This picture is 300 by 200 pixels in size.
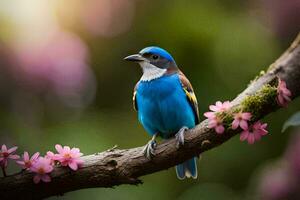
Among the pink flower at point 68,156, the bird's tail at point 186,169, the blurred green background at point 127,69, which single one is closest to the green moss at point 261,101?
the pink flower at point 68,156

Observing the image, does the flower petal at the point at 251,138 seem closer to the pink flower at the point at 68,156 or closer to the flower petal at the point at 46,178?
Result: the pink flower at the point at 68,156

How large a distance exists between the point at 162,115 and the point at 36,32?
5.42 ft

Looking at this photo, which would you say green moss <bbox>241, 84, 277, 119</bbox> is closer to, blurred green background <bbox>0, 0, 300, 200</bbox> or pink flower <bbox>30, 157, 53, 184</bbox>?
pink flower <bbox>30, 157, 53, 184</bbox>

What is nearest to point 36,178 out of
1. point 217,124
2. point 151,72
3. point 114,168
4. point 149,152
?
point 114,168

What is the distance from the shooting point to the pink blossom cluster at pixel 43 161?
3.17 metres

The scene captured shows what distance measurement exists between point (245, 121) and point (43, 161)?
964mm

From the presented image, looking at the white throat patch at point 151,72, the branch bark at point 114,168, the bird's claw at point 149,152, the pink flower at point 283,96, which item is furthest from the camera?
the white throat patch at point 151,72

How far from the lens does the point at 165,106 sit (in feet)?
14.1

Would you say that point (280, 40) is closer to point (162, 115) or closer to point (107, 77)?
point (107, 77)

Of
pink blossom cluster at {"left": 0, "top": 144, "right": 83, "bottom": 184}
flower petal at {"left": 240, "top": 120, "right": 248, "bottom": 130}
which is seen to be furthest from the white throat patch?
flower petal at {"left": 240, "top": 120, "right": 248, "bottom": 130}

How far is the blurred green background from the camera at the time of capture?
533 centimetres

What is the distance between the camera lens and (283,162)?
16.7 ft

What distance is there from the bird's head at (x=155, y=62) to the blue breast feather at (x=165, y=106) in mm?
84

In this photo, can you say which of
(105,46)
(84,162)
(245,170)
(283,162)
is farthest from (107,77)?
(84,162)
